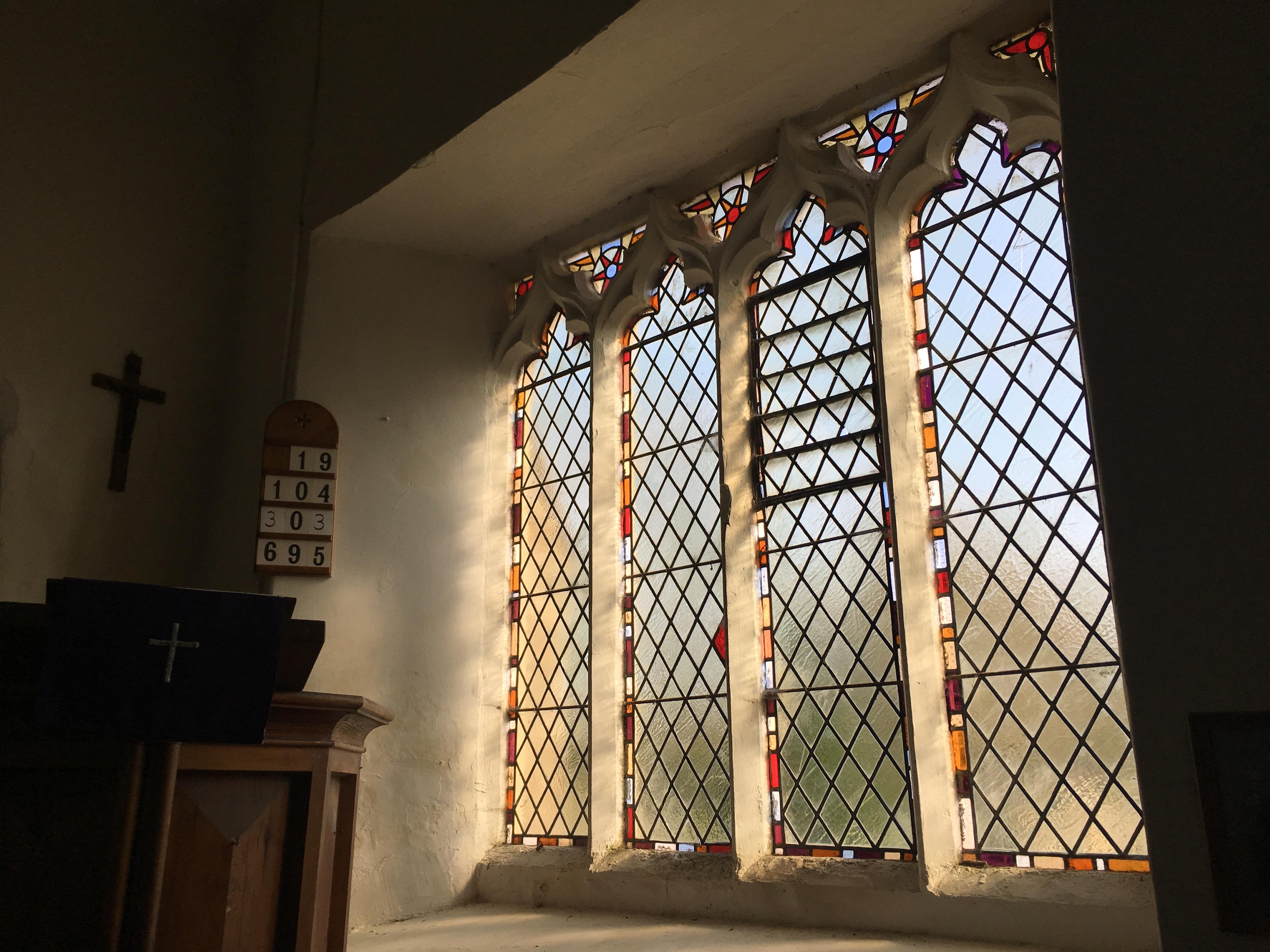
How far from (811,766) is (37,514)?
116 inches

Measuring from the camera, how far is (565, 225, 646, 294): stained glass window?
4496mm

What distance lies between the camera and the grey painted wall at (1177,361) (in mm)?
1855

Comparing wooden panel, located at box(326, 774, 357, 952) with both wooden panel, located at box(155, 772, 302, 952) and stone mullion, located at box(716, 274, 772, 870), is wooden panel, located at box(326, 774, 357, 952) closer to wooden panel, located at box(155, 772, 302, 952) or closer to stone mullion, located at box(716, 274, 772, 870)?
wooden panel, located at box(155, 772, 302, 952)

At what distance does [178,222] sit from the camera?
4.71 meters

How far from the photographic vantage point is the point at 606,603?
404 centimetres

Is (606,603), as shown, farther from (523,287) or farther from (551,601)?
(523,287)

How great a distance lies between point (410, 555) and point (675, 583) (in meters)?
1.14

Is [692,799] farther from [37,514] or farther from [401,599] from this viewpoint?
[37,514]

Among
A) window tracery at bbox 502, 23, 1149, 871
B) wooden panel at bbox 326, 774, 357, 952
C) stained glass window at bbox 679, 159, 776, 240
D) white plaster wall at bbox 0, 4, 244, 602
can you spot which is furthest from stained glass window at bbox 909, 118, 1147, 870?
white plaster wall at bbox 0, 4, 244, 602

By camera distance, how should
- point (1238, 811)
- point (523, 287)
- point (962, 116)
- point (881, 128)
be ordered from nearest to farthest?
point (1238, 811) → point (962, 116) → point (881, 128) → point (523, 287)

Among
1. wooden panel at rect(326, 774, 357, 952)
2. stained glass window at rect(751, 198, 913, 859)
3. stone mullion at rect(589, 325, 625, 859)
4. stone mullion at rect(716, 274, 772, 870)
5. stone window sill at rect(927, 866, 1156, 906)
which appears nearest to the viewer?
wooden panel at rect(326, 774, 357, 952)

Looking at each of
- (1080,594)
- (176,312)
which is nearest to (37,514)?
(176,312)

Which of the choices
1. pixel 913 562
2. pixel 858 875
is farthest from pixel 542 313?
pixel 858 875

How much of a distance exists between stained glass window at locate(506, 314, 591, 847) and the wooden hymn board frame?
32.2 inches
